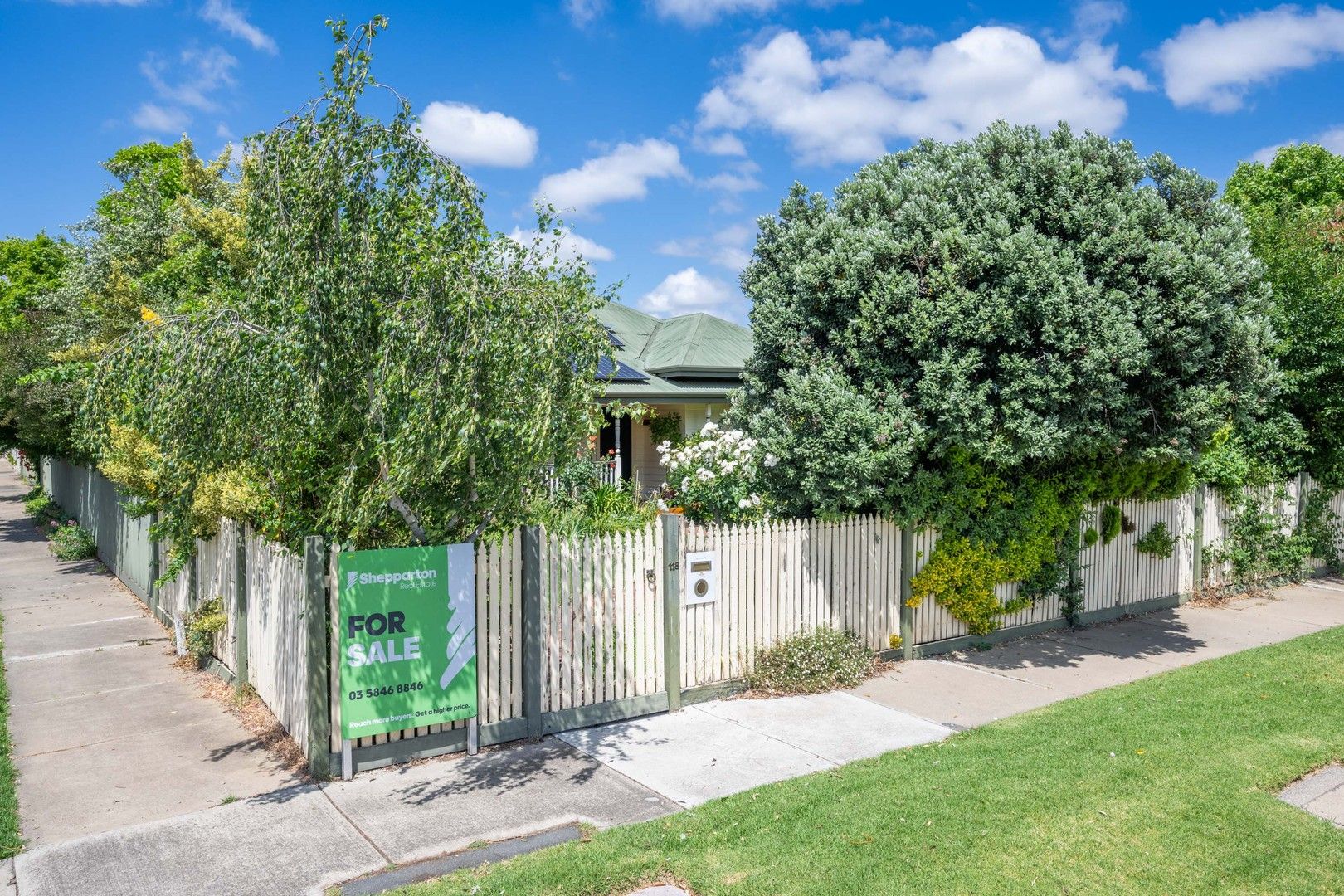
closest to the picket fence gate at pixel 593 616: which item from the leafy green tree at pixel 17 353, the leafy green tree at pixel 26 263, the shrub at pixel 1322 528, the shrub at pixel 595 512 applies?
the shrub at pixel 595 512

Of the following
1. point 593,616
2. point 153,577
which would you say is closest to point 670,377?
point 153,577

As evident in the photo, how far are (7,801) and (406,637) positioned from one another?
274 cm

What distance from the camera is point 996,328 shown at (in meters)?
8.61

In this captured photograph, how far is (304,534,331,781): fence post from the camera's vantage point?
6328 millimetres

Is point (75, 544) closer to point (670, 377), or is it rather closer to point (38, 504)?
point (38, 504)

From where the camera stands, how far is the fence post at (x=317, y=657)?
633 cm

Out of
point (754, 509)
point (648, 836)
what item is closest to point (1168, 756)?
point (648, 836)

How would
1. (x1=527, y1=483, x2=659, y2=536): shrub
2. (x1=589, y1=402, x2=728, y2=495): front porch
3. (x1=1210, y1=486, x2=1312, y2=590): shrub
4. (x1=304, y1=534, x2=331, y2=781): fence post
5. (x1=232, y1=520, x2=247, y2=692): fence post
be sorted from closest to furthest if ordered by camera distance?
(x1=304, y1=534, x2=331, y2=781): fence post, (x1=232, y1=520, x2=247, y2=692): fence post, (x1=527, y1=483, x2=659, y2=536): shrub, (x1=1210, y1=486, x2=1312, y2=590): shrub, (x1=589, y1=402, x2=728, y2=495): front porch

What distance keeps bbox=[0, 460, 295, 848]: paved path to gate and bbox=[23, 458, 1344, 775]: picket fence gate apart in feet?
1.52

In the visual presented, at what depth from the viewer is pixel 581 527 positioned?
33.7 ft

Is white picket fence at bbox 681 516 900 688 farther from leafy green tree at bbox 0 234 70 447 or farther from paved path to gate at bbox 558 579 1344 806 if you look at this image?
leafy green tree at bbox 0 234 70 447

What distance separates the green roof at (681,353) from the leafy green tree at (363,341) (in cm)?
1384

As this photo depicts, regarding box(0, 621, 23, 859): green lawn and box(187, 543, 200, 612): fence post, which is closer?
box(0, 621, 23, 859): green lawn

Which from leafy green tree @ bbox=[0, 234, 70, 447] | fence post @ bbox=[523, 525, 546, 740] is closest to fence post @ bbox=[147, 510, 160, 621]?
leafy green tree @ bbox=[0, 234, 70, 447]
